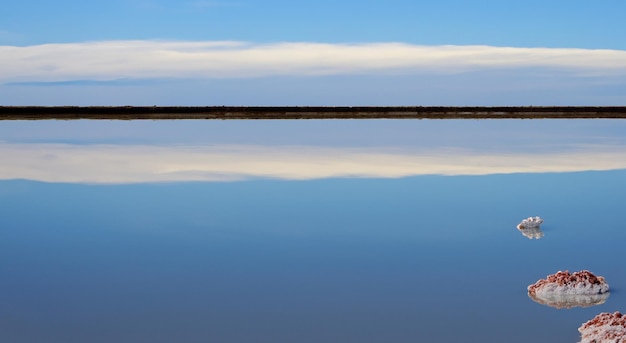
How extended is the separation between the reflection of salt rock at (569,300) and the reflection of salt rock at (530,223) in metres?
1.54

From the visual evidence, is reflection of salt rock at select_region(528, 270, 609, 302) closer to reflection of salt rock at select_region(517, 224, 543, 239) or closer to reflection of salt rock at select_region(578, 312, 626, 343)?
reflection of salt rock at select_region(578, 312, 626, 343)

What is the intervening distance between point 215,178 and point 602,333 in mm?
5280

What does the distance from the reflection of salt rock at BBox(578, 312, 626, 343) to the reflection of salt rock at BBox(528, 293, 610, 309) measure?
33 cm

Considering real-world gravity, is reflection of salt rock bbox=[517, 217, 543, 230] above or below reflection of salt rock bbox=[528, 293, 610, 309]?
above

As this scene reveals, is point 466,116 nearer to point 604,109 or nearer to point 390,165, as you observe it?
Result: point 390,165

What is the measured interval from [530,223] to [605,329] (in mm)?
2298

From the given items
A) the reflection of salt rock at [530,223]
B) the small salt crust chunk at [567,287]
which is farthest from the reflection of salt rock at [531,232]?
the small salt crust chunk at [567,287]

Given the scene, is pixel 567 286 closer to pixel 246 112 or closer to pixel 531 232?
pixel 531 232

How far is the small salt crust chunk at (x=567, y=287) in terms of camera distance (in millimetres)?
4828

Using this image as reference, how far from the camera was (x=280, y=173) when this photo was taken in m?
9.13

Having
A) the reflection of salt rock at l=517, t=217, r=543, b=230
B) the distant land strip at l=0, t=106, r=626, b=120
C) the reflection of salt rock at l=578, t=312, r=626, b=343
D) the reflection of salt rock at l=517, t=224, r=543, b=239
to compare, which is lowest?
the reflection of salt rock at l=578, t=312, r=626, b=343

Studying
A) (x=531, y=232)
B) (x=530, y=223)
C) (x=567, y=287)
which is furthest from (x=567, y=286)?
(x=530, y=223)

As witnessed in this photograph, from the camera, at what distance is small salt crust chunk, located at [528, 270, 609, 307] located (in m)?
4.83

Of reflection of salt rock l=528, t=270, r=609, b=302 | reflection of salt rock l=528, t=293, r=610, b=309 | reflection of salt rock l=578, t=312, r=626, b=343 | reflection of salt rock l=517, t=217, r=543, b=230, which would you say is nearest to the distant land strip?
reflection of salt rock l=517, t=217, r=543, b=230
